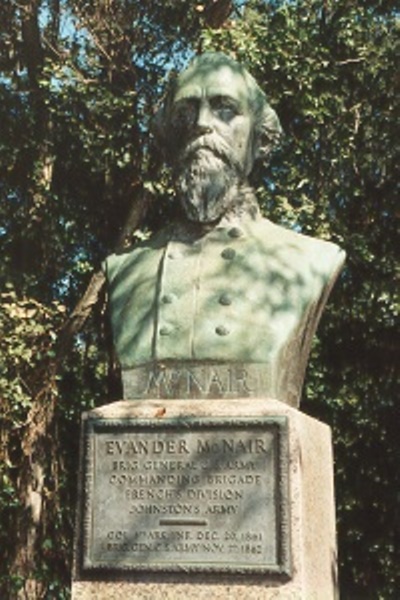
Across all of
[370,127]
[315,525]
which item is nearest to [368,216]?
[370,127]

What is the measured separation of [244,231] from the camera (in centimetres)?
500

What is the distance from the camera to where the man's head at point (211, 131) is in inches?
191

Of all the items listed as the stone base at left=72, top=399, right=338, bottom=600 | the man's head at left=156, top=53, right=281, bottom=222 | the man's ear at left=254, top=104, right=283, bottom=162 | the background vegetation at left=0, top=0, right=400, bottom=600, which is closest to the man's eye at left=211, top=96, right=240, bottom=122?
the man's head at left=156, top=53, right=281, bottom=222

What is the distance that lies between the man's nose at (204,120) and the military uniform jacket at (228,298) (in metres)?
0.45

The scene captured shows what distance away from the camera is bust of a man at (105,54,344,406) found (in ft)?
15.0

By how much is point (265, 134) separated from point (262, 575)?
7.00ft

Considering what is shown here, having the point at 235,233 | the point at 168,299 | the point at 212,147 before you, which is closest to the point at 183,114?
the point at 212,147

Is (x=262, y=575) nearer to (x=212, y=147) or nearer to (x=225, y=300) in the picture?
(x=225, y=300)

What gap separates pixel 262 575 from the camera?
13.6 feet

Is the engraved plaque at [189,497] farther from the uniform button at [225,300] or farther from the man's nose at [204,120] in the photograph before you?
the man's nose at [204,120]

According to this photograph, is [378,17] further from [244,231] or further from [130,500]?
[130,500]

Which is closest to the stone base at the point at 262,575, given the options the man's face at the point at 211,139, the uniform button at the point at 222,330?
the uniform button at the point at 222,330

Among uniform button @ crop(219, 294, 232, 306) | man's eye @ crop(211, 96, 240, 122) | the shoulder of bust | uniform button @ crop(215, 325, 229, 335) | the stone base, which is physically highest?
man's eye @ crop(211, 96, 240, 122)

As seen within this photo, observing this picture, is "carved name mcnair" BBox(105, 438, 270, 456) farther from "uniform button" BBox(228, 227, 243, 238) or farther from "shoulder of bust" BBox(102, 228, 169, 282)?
"uniform button" BBox(228, 227, 243, 238)
